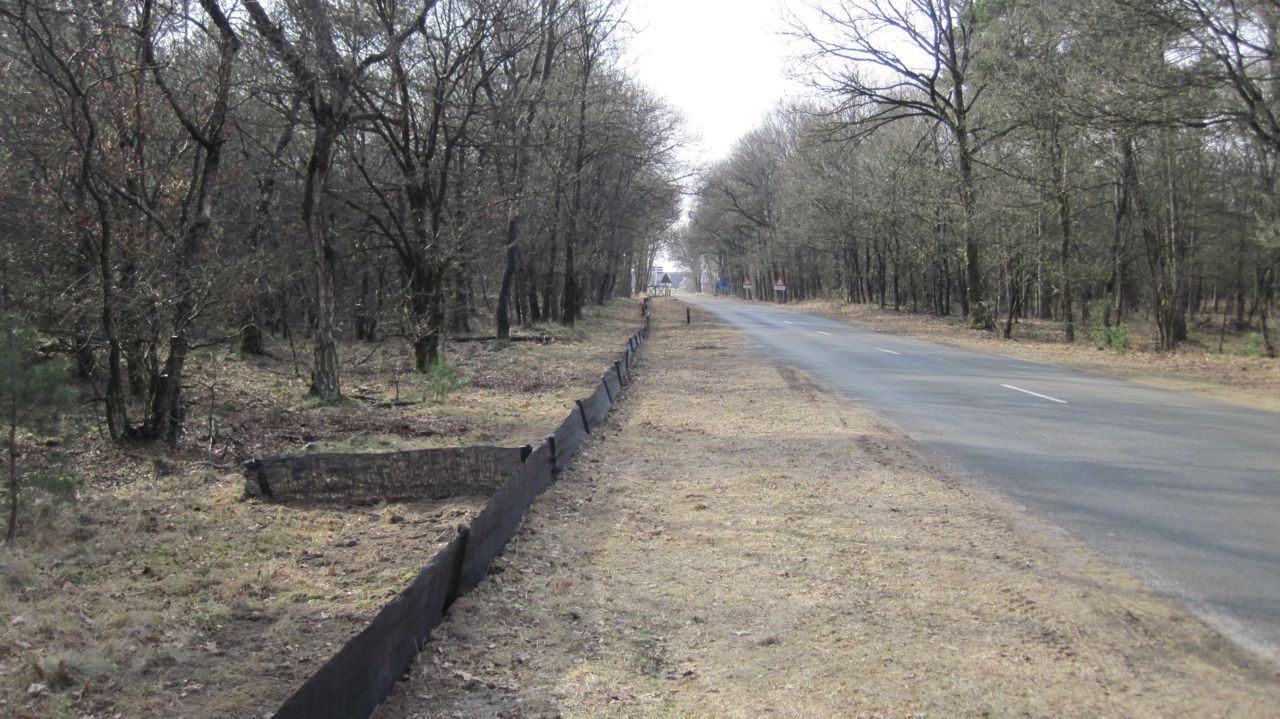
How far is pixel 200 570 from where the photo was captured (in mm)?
5895

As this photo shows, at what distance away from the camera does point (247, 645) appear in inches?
187

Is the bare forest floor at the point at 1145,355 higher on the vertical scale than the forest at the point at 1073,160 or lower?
lower

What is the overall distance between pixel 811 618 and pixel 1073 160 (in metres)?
26.3

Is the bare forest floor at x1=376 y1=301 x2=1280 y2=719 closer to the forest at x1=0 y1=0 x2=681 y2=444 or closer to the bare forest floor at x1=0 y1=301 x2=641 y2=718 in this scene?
the bare forest floor at x1=0 y1=301 x2=641 y2=718

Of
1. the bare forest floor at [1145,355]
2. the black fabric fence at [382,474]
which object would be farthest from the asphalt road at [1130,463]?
the black fabric fence at [382,474]

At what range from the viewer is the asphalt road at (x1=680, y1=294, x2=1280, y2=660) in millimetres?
5574

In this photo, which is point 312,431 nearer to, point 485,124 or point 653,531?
point 653,531

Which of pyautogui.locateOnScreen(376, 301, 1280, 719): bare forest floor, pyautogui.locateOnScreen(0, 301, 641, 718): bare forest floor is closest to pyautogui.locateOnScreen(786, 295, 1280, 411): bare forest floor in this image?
pyautogui.locateOnScreen(376, 301, 1280, 719): bare forest floor

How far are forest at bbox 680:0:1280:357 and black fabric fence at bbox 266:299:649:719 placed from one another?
46.0 ft

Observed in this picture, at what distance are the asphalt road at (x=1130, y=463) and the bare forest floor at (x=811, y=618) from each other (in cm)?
39

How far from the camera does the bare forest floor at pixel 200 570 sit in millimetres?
4207

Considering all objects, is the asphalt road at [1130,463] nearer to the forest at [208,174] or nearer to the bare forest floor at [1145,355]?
the bare forest floor at [1145,355]

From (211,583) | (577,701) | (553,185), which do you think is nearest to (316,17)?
(211,583)

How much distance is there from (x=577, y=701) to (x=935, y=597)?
2.34 metres
